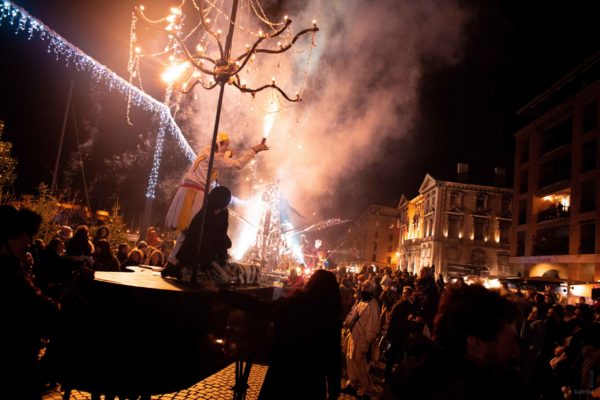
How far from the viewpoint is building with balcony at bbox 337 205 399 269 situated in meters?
94.3

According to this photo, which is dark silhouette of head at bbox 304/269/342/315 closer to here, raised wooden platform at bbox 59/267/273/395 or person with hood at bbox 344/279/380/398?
raised wooden platform at bbox 59/267/273/395

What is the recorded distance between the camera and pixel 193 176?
583 cm

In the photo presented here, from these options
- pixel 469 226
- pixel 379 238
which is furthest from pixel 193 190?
pixel 379 238

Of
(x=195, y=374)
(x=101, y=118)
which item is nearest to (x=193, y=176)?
(x=195, y=374)

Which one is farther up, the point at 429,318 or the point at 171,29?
the point at 171,29

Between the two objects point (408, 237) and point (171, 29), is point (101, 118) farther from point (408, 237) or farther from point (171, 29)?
point (408, 237)

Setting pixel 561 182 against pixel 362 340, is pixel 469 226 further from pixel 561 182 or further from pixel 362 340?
pixel 362 340

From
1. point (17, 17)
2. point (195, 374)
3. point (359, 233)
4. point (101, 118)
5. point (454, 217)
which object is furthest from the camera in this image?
point (359, 233)

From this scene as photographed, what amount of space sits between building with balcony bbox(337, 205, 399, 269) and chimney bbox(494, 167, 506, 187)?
3954cm

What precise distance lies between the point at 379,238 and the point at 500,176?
41.7m

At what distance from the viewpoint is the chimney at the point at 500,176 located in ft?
187

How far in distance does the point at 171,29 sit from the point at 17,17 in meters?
6.10

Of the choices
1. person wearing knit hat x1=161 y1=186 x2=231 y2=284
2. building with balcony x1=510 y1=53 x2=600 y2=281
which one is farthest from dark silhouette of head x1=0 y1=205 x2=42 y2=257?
building with balcony x1=510 y1=53 x2=600 y2=281

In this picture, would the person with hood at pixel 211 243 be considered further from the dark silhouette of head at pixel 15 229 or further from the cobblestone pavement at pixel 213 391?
the dark silhouette of head at pixel 15 229
